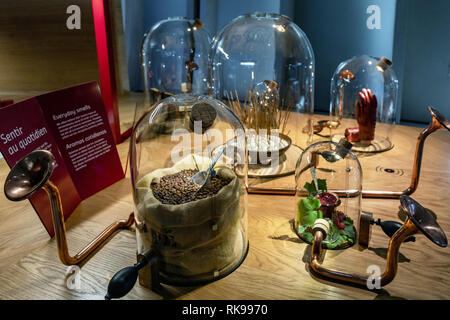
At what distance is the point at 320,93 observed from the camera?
3.18 m

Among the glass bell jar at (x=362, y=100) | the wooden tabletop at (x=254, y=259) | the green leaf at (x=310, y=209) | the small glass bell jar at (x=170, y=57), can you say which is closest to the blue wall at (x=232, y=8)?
the small glass bell jar at (x=170, y=57)

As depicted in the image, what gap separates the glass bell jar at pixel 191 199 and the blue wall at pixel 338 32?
89.1 inches

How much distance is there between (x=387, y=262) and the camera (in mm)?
711

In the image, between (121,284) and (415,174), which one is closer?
(121,284)

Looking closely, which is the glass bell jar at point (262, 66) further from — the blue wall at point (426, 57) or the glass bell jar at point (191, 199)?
the blue wall at point (426, 57)

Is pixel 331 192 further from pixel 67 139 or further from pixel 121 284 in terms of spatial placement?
pixel 67 139

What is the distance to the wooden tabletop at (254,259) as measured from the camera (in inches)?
28.8

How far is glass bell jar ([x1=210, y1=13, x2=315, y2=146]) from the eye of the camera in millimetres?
1402

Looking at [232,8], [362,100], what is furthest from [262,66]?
[232,8]

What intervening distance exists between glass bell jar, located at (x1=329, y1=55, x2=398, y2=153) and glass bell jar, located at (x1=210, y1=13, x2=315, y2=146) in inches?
9.6

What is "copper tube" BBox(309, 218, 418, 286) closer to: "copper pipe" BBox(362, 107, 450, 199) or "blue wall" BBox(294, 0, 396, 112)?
"copper pipe" BBox(362, 107, 450, 199)

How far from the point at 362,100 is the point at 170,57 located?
2.77ft

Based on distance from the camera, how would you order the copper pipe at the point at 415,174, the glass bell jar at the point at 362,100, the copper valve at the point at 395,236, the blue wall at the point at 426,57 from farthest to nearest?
the blue wall at the point at 426,57
the glass bell jar at the point at 362,100
the copper pipe at the point at 415,174
the copper valve at the point at 395,236

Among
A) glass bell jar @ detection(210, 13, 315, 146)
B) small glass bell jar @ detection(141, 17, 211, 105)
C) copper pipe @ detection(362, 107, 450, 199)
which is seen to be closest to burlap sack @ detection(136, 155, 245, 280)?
copper pipe @ detection(362, 107, 450, 199)
